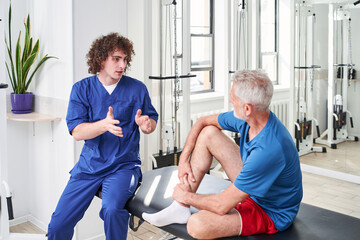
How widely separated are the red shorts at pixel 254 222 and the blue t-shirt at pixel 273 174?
0.09 feet

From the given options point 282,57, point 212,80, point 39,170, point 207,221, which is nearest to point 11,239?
point 39,170

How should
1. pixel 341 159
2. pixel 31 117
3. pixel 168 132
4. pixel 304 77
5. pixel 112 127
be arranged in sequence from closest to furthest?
pixel 112 127, pixel 31 117, pixel 168 132, pixel 341 159, pixel 304 77

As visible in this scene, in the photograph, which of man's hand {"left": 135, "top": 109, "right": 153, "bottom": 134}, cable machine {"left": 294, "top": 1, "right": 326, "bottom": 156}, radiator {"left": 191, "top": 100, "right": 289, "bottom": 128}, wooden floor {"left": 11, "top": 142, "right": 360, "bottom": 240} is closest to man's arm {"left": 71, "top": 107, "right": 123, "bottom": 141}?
man's hand {"left": 135, "top": 109, "right": 153, "bottom": 134}

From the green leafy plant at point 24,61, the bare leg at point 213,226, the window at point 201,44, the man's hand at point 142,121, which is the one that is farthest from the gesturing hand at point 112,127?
the window at point 201,44

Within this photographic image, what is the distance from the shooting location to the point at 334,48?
448cm

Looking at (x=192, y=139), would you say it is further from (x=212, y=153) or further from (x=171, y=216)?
(x=171, y=216)

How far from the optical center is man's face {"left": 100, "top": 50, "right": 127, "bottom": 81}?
2240 mm

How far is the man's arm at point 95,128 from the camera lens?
2.01 m

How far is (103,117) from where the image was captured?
227 cm

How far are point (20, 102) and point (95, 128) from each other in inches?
42.0

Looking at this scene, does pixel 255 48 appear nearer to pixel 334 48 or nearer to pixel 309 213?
pixel 334 48

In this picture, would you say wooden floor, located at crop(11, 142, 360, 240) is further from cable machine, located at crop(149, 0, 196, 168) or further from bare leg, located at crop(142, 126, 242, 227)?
bare leg, located at crop(142, 126, 242, 227)

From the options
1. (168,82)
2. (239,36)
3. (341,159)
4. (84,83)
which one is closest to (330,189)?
(341,159)

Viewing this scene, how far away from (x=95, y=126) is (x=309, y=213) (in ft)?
3.58
